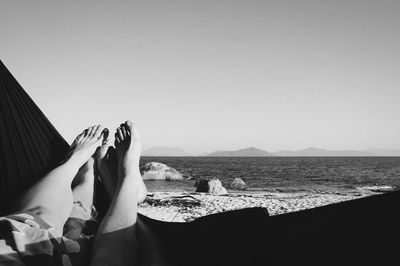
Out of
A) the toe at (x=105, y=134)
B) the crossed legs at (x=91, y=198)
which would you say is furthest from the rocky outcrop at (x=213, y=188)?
the crossed legs at (x=91, y=198)

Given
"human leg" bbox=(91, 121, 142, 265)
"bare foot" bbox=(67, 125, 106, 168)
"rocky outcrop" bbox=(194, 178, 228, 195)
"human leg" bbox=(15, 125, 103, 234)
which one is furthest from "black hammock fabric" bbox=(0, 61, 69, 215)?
"rocky outcrop" bbox=(194, 178, 228, 195)

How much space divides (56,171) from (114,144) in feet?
2.00

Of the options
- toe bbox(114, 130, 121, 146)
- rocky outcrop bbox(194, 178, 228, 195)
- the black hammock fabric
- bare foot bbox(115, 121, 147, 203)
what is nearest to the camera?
bare foot bbox(115, 121, 147, 203)

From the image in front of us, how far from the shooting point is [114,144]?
173 centimetres

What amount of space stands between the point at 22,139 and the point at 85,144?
0.36 metres

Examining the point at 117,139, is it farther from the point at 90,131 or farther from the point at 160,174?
the point at 160,174

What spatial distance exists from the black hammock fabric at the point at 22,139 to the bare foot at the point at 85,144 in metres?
0.12

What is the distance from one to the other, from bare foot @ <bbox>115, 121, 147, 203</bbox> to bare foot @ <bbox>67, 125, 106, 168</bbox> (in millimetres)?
107

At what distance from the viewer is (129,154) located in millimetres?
1474

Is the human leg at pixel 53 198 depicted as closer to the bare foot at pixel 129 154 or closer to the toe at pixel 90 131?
the bare foot at pixel 129 154

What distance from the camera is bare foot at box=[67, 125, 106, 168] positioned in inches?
55.1

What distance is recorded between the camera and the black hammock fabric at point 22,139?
1.43 meters

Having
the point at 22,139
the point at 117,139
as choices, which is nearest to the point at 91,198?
the point at 117,139

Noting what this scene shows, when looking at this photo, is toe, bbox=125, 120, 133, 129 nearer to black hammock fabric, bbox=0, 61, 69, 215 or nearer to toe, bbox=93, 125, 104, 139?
toe, bbox=93, 125, 104, 139
